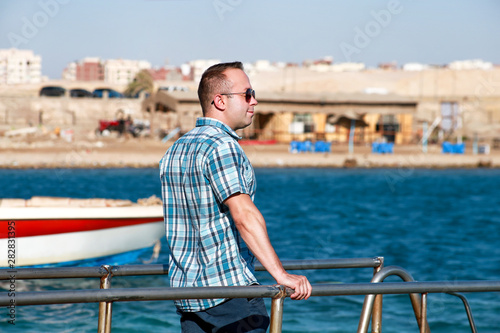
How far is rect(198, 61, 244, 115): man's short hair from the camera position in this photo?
10.0ft

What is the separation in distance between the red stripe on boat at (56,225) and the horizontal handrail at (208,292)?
804 cm

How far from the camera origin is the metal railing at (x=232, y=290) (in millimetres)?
2479

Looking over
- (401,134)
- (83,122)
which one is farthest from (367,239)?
(83,122)

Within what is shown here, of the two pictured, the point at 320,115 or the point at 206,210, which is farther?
the point at 320,115

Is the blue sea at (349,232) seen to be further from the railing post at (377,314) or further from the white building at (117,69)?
the white building at (117,69)

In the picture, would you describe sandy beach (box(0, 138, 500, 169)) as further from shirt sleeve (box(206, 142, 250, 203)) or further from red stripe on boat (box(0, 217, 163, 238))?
shirt sleeve (box(206, 142, 250, 203))

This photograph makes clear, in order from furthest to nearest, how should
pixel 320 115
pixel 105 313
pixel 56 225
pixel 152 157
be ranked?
1. pixel 320 115
2. pixel 152 157
3. pixel 56 225
4. pixel 105 313

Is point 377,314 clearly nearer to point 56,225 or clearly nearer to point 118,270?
point 118,270

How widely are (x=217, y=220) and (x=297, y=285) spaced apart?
41 centimetres

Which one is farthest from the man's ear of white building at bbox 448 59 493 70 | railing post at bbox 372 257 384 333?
white building at bbox 448 59 493 70

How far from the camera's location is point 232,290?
265 cm

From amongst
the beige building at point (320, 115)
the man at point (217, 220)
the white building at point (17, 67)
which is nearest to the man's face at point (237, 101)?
the man at point (217, 220)

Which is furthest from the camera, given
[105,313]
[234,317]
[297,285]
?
[105,313]

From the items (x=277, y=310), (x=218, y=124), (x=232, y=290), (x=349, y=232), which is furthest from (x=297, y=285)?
(x=349, y=232)
